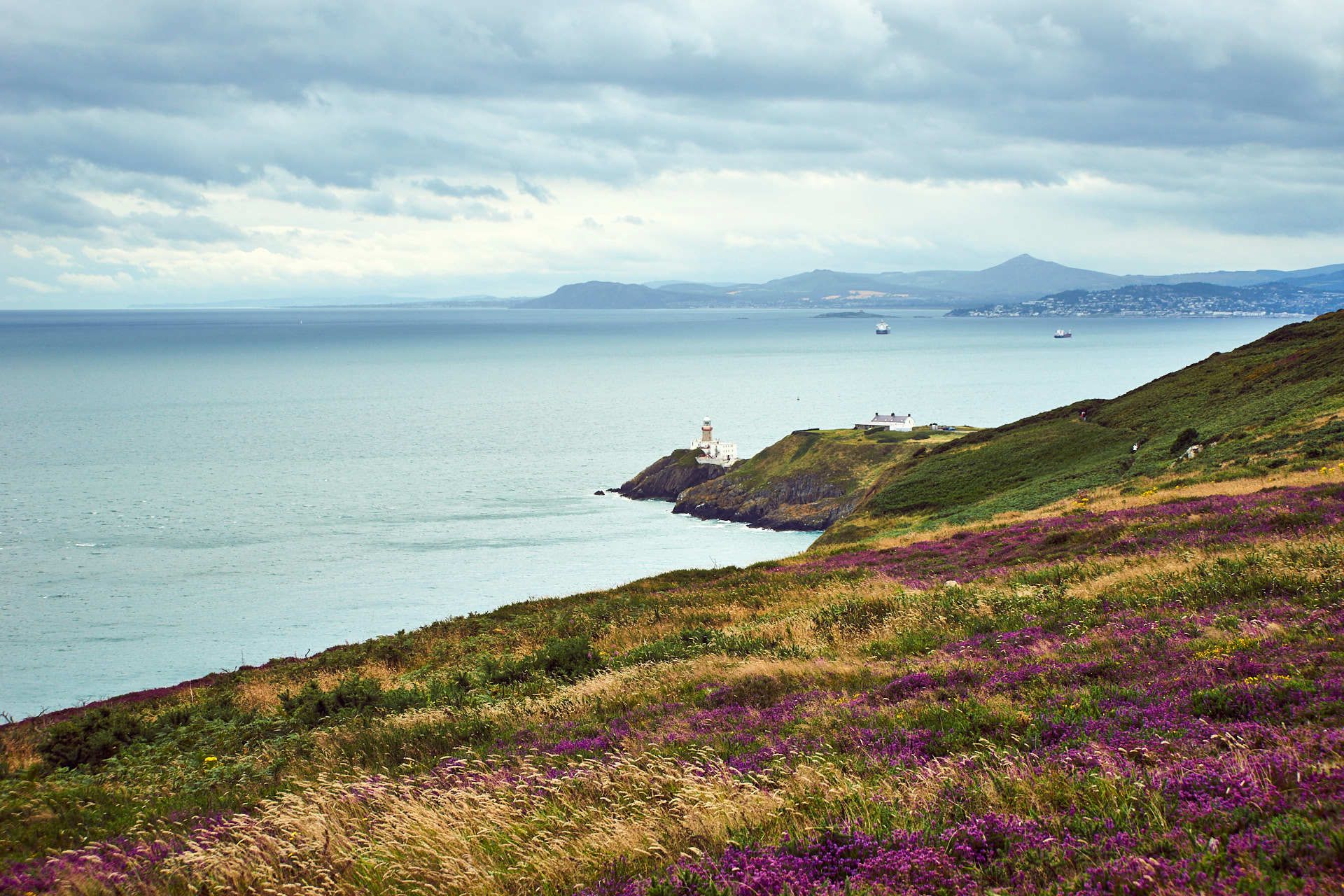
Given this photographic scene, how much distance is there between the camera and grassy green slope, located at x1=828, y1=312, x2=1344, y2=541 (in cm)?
4169

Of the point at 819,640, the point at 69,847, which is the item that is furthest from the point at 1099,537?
the point at 69,847

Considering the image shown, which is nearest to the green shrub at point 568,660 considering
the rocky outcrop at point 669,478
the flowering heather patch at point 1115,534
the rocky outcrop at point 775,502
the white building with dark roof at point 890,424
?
the flowering heather patch at point 1115,534

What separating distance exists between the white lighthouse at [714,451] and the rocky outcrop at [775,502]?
844cm

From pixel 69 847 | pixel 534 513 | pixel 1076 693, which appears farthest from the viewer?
pixel 534 513

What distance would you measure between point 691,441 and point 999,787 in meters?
167

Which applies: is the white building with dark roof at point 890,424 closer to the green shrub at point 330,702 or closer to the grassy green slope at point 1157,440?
the grassy green slope at point 1157,440

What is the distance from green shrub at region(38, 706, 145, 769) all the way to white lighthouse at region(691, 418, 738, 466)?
399ft

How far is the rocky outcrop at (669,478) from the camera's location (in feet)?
439

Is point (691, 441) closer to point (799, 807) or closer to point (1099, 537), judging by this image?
point (1099, 537)

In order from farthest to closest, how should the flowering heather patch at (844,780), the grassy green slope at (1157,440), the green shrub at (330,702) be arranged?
the grassy green slope at (1157,440) → the green shrub at (330,702) → the flowering heather patch at (844,780)

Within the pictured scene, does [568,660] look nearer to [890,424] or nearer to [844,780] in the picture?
[844,780]

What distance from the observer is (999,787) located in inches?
307

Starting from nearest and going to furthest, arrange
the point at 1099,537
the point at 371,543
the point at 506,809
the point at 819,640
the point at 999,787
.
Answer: the point at 999,787
the point at 506,809
the point at 819,640
the point at 1099,537
the point at 371,543

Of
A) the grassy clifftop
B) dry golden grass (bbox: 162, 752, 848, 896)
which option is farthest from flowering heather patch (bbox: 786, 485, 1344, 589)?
the grassy clifftop
